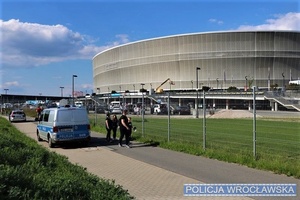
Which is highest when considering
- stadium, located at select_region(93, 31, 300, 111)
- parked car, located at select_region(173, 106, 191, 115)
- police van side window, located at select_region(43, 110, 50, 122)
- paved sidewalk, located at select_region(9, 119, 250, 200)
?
stadium, located at select_region(93, 31, 300, 111)

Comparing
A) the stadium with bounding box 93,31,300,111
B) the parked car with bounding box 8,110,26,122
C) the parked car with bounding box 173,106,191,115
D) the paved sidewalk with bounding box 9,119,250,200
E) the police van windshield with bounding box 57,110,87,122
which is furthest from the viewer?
the stadium with bounding box 93,31,300,111

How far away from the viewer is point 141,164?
40.0ft

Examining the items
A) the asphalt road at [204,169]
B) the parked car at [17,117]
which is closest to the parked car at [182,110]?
the parked car at [17,117]

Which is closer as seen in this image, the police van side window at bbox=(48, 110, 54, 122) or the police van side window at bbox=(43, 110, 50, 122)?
the police van side window at bbox=(48, 110, 54, 122)

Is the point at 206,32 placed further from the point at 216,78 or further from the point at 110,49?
the point at 110,49

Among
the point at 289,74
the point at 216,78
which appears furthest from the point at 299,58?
the point at 216,78

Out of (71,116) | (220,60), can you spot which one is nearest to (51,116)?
(71,116)

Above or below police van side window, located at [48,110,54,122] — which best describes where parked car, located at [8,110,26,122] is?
below

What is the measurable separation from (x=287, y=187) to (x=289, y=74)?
13845 cm

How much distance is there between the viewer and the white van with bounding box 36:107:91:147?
59.3ft

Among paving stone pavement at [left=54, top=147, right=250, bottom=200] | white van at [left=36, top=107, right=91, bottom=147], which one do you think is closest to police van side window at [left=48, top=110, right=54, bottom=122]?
white van at [left=36, top=107, right=91, bottom=147]

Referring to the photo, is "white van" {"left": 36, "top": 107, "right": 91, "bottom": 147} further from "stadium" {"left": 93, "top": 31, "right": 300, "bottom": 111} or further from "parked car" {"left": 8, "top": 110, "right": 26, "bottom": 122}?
"stadium" {"left": 93, "top": 31, "right": 300, "bottom": 111}

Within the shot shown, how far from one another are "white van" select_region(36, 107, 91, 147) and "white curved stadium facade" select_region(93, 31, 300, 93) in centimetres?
12181

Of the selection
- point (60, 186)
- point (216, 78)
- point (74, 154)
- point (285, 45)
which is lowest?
point (74, 154)
